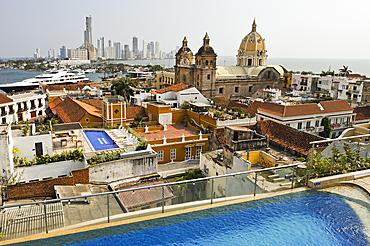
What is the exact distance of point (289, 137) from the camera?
59.3 feet

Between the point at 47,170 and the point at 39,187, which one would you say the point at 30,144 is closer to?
the point at 47,170

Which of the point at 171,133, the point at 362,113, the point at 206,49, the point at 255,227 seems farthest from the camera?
the point at 206,49

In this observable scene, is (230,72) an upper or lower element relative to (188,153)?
upper

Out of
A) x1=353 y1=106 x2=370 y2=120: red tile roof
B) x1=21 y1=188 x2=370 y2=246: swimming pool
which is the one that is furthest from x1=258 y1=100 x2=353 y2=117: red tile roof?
x1=21 y1=188 x2=370 y2=246: swimming pool

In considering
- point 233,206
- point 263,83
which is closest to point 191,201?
point 233,206

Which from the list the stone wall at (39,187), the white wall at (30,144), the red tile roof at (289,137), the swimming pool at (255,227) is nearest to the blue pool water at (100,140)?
the white wall at (30,144)

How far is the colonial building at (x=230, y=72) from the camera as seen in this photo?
4312 cm

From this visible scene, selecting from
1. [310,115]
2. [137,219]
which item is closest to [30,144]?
[137,219]

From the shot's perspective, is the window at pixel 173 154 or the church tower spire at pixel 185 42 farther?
the church tower spire at pixel 185 42

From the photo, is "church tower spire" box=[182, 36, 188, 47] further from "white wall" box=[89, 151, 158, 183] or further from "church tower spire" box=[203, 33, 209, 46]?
"white wall" box=[89, 151, 158, 183]

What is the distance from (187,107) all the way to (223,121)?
6.46 metres

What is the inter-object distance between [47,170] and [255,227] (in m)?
9.84

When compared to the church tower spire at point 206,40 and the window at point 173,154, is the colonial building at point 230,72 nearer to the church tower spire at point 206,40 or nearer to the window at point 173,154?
the church tower spire at point 206,40

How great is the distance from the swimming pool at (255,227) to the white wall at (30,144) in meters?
8.45
